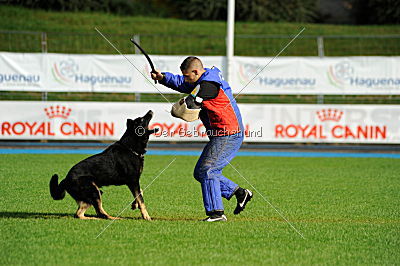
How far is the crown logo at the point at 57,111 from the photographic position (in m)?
18.6

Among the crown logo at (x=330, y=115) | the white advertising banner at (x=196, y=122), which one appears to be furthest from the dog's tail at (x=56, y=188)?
the crown logo at (x=330, y=115)

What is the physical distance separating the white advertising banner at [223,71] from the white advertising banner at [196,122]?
986 millimetres

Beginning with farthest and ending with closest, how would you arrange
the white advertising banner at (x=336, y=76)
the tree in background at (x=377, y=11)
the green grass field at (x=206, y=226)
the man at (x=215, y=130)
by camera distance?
the tree in background at (x=377, y=11) < the white advertising banner at (x=336, y=76) < the man at (x=215, y=130) < the green grass field at (x=206, y=226)

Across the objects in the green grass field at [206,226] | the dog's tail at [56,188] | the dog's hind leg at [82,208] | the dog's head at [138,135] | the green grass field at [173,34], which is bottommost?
the green grass field at [206,226]

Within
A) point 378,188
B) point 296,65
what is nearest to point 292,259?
point 378,188

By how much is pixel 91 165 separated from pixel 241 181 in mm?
4853

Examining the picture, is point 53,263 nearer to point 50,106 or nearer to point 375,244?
point 375,244

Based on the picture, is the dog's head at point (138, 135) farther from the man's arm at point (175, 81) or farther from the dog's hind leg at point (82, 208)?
the dog's hind leg at point (82, 208)

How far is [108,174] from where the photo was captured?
310 inches

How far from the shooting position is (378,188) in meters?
11.4

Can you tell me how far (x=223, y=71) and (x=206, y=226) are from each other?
41.0ft

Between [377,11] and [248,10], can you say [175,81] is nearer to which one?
[248,10]

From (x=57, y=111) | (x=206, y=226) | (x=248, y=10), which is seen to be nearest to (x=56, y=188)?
(x=206, y=226)

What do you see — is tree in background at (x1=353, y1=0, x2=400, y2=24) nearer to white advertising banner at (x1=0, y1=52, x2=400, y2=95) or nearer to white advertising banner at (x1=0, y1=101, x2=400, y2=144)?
white advertising banner at (x1=0, y1=52, x2=400, y2=95)
